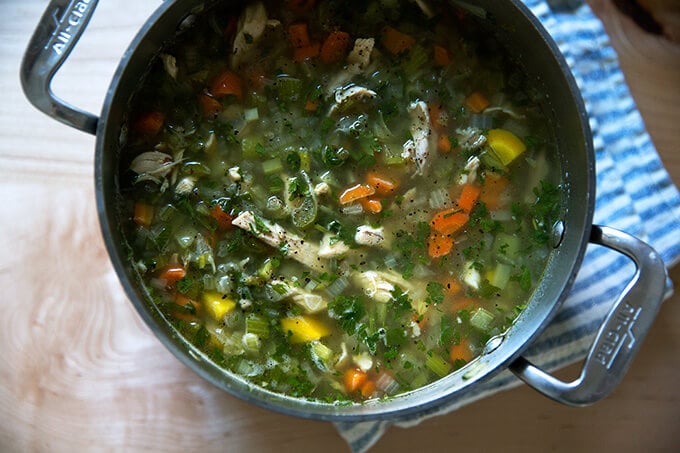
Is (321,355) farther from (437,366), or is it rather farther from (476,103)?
(476,103)

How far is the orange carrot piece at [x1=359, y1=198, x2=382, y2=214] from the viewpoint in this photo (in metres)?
2.29

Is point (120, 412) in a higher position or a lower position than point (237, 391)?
lower

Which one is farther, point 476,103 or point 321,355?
point 476,103

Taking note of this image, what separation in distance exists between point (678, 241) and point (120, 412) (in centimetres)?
192

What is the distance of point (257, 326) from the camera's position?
2211 mm

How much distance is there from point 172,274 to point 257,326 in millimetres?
307

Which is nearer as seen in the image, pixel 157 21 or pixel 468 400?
pixel 157 21

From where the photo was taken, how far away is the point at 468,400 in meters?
2.36

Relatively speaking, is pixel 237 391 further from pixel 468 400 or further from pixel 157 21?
pixel 157 21

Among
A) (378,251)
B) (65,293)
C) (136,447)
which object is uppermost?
(378,251)

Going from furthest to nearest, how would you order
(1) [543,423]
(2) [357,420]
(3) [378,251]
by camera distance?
1. (1) [543,423]
2. (3) [378,251]
3. (2) [357,420]

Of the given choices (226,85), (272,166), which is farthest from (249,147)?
(226,85)

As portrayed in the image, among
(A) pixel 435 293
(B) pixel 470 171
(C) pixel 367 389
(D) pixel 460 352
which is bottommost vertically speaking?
(C) pixel 367 389

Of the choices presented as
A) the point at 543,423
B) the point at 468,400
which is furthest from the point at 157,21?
the point at 543,423
